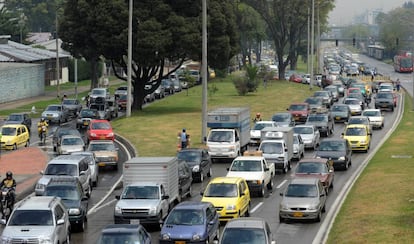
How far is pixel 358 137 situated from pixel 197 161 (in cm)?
1472

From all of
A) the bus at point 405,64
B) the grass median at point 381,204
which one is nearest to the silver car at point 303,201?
the grass median at point 381,204

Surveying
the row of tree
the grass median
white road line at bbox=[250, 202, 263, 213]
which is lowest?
white road line at bbox=[250, 202, 263, 213]

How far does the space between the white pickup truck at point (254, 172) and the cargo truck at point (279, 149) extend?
17.0 feet

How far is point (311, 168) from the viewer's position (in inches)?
1575

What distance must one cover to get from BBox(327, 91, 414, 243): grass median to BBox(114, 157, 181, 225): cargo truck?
6.10 meters

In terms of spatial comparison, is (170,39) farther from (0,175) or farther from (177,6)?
(0,175)


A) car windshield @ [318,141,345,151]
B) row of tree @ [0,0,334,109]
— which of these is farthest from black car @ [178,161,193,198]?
row of tree @ [0,0,334,109]

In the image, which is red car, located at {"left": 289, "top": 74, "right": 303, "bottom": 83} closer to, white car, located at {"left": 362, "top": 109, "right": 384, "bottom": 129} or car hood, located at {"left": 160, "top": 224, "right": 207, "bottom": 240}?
white car, located at {"left": 362, "top": 109, "right": 384, "bottom": 129}

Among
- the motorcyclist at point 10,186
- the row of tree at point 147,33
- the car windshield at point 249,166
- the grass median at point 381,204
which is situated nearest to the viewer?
the grass median at point 381,204

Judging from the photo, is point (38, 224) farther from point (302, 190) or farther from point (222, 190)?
point (302, 190)

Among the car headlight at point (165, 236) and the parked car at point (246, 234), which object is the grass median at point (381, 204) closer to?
the parked car at point (246, 234)

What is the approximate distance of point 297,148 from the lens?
167ft

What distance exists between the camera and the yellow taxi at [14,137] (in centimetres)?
5775

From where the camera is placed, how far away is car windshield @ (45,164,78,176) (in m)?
39.0
